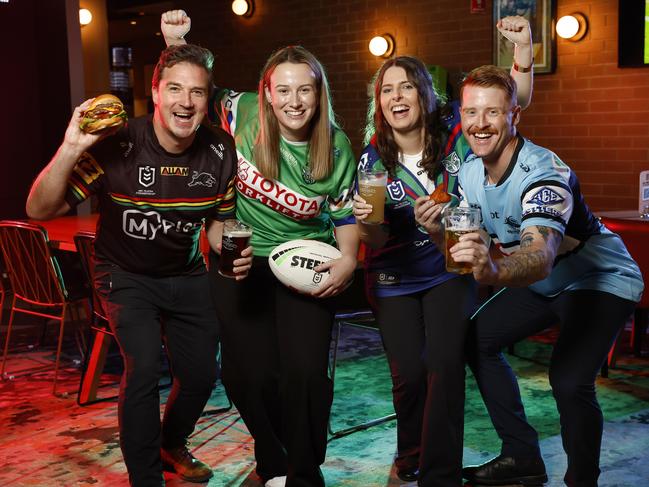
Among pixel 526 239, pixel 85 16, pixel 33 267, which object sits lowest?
pixel 33 267

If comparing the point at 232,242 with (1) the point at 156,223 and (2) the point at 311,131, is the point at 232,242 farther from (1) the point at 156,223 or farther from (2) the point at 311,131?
(2) the point at 311,131

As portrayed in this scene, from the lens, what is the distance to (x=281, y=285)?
3.26 meters

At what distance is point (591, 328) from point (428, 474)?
80 centimetres

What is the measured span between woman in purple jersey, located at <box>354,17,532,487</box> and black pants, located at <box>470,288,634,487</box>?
0.56 feet

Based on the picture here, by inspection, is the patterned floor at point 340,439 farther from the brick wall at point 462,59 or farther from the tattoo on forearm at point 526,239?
the brick wall at point 462,59

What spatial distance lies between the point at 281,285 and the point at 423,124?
32.7 inches

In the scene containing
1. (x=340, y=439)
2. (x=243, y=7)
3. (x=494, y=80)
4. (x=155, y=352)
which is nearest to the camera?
(x=494, y=80)

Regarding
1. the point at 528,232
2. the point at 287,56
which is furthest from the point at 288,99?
the point at 528,232

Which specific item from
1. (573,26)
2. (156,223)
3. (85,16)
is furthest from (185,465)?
(85,16)

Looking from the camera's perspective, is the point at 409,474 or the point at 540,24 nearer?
the point at 409,474

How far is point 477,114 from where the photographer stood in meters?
2.96

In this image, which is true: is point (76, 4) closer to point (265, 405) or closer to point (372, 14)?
point (372, 14)

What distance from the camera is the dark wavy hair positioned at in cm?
326

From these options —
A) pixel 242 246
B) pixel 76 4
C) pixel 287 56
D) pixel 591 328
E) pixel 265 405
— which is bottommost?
pixel 265 405
